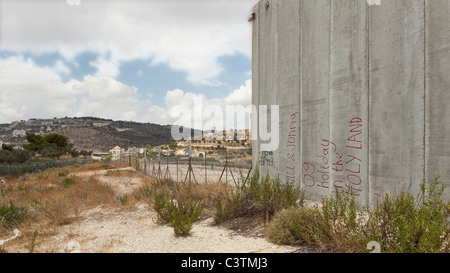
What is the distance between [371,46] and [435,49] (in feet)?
4.20

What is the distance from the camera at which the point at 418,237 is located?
140 inches

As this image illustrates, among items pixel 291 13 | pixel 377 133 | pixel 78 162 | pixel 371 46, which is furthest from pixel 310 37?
pixel 78 162

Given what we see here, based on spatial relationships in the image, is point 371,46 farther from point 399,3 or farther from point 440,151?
point 440,151

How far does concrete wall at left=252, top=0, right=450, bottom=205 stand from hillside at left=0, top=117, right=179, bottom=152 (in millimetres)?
81500

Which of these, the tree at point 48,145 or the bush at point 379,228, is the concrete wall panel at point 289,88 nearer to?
the bush at point 379,228

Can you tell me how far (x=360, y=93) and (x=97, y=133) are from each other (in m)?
110

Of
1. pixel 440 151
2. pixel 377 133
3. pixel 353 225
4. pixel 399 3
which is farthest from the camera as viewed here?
pixel 377 133

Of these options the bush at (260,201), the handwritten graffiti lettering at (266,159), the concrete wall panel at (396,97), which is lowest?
the bush at (260,201)

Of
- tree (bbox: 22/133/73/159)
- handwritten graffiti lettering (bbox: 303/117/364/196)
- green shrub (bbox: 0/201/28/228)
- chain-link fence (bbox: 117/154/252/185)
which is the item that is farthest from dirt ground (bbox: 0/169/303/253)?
tree (bbox: 22/133/73/159)

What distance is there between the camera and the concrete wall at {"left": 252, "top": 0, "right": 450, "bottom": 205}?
5.00 m

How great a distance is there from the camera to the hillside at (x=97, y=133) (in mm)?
95688

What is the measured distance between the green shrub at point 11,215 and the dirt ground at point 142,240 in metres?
1.18

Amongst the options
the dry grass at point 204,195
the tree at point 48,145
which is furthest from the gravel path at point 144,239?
the tree at point 48,145

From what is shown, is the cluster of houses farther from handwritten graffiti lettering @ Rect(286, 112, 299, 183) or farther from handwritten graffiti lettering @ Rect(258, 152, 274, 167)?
handwritten graffiti lettering @ Rect(286, 112, 299, 183)
